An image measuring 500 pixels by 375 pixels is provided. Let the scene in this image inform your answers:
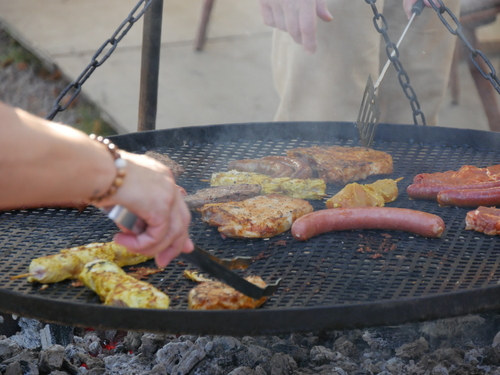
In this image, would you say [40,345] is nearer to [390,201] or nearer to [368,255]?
[368,255]

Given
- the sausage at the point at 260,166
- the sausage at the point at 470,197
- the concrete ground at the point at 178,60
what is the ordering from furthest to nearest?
the concrete ground at the point at 178,60 < the sausage at the point at 260,166 < the sausage at the point at 470,197

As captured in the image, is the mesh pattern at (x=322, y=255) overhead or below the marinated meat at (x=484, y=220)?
below

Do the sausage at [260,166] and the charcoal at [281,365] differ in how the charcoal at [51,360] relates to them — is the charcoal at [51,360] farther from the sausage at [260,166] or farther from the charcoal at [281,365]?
the sausage at [260,166]

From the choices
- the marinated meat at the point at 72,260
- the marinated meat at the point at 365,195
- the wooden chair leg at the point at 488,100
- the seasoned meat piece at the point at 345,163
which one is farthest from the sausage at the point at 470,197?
the wooden chair leg at the point at 488,100

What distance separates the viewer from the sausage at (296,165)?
116 inches

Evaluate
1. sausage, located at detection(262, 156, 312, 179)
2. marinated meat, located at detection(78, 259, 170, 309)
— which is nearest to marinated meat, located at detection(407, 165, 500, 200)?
sausage, located at detection(262, 156, 312, 179)

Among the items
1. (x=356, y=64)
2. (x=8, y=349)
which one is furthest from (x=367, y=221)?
(x=356, y=64)

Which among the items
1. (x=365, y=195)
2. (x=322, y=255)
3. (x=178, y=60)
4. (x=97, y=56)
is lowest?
(x=322, y=255)

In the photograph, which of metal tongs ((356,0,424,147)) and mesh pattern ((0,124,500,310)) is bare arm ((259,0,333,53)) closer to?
metal tongs ((356,0,424,147))

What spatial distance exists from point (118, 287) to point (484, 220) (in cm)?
148

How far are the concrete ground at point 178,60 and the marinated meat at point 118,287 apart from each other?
3.89m

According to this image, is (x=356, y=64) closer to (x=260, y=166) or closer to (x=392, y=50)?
(x=392, y=50)

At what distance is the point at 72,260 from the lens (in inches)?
83.3

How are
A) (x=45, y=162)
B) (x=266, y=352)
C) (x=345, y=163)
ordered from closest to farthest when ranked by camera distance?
1. (x=45, y=162)
2. (x=266, y=352)
3. (x=345, y=163)
